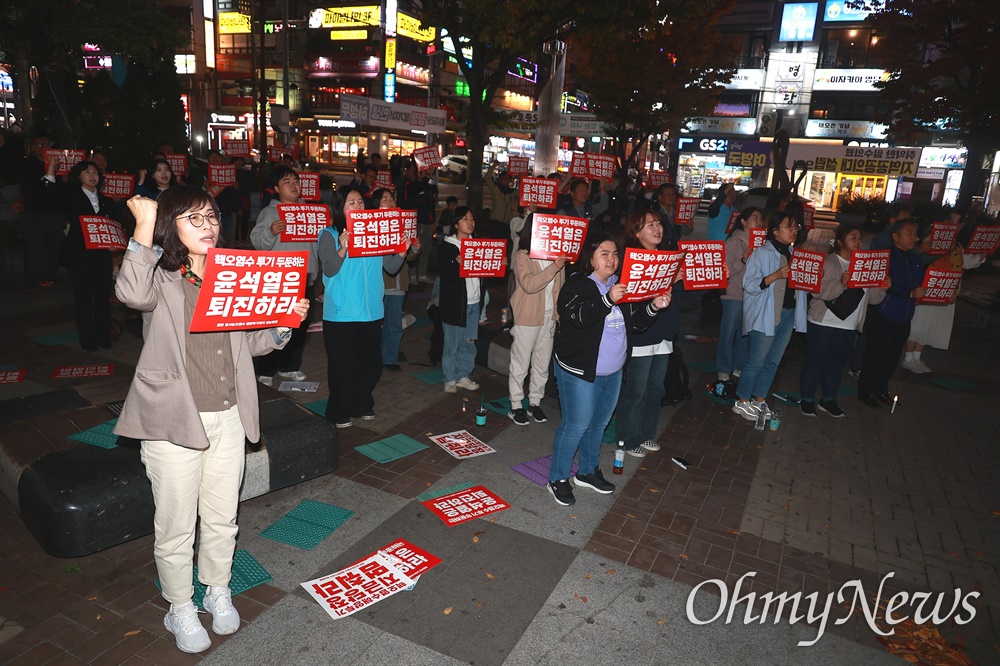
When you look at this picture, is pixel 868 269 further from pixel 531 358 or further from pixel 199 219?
pixel 199 219

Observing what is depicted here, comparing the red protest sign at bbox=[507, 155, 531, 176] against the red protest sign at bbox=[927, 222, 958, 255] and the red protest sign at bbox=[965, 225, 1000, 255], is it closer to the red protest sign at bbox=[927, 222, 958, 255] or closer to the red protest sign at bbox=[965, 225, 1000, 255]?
the red protest sign at bbox=[965, 225, 1000, 255]

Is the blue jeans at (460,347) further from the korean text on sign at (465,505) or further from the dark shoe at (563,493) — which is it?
the dark shoe at (563,493)

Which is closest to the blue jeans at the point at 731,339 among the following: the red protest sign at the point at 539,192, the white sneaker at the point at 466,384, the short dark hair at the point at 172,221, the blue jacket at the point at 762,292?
the blue jacket at the point at 762,292

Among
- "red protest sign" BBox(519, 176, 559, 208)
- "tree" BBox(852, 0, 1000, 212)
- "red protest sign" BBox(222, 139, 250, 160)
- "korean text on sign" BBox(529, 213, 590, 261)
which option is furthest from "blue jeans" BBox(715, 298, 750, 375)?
"tree" BBox(852, 0, 1000, 212)

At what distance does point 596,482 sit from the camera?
5.71m

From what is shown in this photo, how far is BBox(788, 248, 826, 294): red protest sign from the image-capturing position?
7.03 meters

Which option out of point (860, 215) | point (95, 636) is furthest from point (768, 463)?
point (860, 215)

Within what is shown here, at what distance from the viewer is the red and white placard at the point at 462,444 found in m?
6.35

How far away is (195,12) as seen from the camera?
56344mm

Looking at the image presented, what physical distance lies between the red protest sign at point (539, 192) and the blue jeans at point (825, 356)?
14.1ft

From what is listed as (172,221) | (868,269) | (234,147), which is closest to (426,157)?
(234,147)

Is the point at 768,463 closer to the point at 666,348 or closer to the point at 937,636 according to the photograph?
the point at 666,348

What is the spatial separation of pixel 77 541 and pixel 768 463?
608 cm

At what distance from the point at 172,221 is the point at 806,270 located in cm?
638
